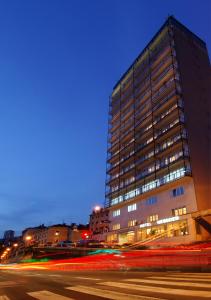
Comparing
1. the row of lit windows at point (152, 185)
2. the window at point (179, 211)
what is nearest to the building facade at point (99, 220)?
the row of lit windows at point (152, 185)

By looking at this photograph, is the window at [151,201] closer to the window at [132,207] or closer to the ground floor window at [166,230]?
the window at [132,207]

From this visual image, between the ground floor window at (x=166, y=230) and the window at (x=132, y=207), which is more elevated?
the window at (x=132, y=207)

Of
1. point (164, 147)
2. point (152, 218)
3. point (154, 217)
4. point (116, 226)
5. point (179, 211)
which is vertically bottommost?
point (116, 226)

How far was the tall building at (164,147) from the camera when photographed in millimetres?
52344

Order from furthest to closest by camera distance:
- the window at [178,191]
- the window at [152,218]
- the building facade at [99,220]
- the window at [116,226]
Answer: the building facade at [99,220], the window at [116,226], the window at [152,218], the window at [178,191]

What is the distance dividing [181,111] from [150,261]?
41.7m

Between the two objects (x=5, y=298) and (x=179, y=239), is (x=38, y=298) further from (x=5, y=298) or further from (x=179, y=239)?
(x=179, y=239)

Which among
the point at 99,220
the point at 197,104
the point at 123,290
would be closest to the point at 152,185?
the point at 197,104

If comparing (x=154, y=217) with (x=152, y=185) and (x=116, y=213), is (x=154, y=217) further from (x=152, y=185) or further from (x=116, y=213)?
(x=116, y=213)

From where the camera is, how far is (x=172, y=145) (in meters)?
57.8

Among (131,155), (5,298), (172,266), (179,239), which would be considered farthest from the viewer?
(131,155)

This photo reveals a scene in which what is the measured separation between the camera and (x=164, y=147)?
62656 mm

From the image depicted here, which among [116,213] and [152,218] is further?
[116,213]

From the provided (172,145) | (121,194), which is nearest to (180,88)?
(172,145)
